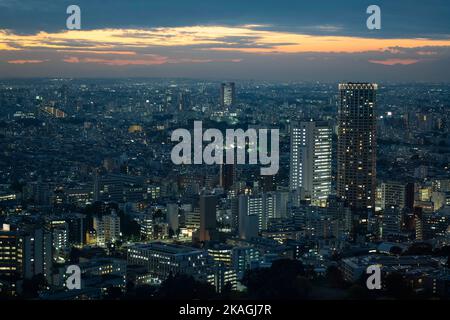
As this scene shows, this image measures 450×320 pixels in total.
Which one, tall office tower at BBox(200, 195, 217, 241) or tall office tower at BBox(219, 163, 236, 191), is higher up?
tall office tower at BBox(219, 163, 236, 191)

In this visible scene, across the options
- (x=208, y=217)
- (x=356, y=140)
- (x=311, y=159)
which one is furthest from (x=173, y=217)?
(x=356, y=140)

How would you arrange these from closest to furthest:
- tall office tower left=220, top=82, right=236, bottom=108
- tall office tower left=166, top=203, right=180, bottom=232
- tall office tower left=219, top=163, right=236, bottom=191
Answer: tall office tower left=166, top=203, right=180, bottom=232
tall office tower left=220, top=82, right=236, bottom=108
tall office tower left=219, top=163, right=236, bottom=191

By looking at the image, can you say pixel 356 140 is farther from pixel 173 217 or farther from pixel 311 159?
pixel 173 217

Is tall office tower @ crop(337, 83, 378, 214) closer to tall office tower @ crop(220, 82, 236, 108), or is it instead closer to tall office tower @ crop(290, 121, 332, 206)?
tall office tower @ crop(290, 121, 332, 206)

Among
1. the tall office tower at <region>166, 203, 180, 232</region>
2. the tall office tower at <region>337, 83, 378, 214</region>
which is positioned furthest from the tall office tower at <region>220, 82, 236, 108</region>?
the tall office tower at <region>337, 83, 378, 214</region>

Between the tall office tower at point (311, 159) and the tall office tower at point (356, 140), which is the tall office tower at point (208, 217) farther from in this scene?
the tall office tower at point (356, 140)

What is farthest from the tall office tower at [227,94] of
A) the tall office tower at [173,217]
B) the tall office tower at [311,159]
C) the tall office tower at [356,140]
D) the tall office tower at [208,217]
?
the tall office tower at [356,140]
